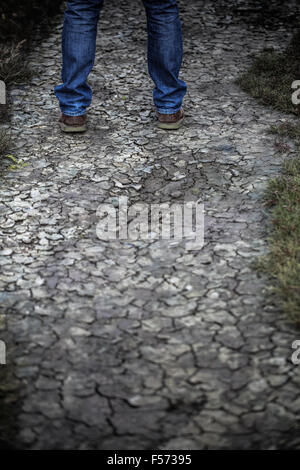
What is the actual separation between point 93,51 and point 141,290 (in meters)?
1.66

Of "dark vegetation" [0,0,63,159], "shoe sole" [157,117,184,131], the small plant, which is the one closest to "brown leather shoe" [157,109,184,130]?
"shoe sole" [157,117,184,131]

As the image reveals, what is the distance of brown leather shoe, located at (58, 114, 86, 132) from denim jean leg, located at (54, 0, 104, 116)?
0.03 m

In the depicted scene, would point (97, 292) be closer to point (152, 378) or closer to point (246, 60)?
point (152, 378)

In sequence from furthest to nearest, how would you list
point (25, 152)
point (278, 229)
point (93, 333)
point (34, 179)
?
1. point (25, 152)
2. point (34, 179)
3. point (278, 229)
4. point (93, 333)

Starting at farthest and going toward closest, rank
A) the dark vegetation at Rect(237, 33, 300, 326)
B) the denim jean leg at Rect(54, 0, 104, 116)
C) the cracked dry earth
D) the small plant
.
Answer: the small plant, the denim jean leg at Rect(54, 0, 104, 116), the dark vegetation at Rect(237, 33, 300, 326), the cracked dry earth

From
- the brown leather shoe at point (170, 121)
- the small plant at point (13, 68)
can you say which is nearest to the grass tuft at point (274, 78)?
the brown leather shoe at point (170, 121)

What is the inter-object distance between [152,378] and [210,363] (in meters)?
0.22

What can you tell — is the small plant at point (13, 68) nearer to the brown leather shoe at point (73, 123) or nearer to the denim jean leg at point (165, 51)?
the brown leather shoe at point (73, 123)

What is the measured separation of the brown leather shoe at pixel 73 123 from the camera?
11.5 ft

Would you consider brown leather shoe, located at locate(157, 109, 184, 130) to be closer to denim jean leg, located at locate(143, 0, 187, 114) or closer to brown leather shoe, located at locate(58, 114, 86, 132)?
denim jean leg, located at locate(143, 0, 187, 114)

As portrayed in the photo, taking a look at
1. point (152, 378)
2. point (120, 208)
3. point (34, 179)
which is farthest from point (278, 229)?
point (34, 179)

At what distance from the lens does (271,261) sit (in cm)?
244

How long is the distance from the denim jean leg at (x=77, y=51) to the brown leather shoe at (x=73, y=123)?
0.09 feet

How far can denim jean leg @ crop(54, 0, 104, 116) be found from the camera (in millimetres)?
3184
